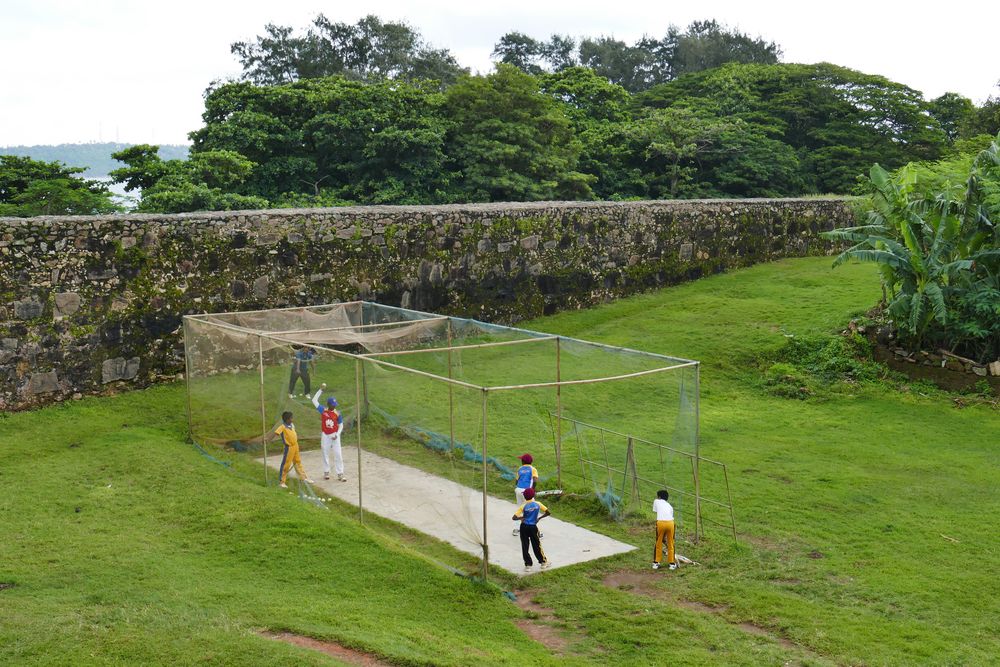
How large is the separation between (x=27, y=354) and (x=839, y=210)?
61.9 ft

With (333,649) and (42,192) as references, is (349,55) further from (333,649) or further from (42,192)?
(333,649)

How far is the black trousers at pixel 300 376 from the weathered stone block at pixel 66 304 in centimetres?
404

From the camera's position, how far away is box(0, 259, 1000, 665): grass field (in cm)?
776

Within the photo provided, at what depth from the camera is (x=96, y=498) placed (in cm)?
1109

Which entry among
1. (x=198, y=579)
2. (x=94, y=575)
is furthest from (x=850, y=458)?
(x=94, y=575)

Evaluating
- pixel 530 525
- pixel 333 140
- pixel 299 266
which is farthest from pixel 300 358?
pixel 333 140

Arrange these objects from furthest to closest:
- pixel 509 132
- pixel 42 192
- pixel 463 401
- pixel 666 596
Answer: pixel 509 132 → pixel 42 192 → pixel 463 401 → pixel 666 596

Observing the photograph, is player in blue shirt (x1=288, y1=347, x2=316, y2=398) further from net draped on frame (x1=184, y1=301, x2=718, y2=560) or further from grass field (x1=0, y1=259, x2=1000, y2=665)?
grass field (x1=0, y1=259, x2=1000, y2=665)

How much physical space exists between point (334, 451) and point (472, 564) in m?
2.60

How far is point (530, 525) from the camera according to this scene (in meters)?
9.39

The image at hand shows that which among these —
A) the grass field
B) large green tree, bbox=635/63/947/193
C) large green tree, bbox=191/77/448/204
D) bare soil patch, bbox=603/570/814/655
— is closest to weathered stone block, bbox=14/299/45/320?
the grass field

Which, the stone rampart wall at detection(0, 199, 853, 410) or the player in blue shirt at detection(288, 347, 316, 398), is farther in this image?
the stone rampart wall at detection(0, 199, 853, 410)

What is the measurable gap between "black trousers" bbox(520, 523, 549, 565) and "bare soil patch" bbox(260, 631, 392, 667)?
7.77 feet

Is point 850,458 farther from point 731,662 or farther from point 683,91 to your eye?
point 683,91
